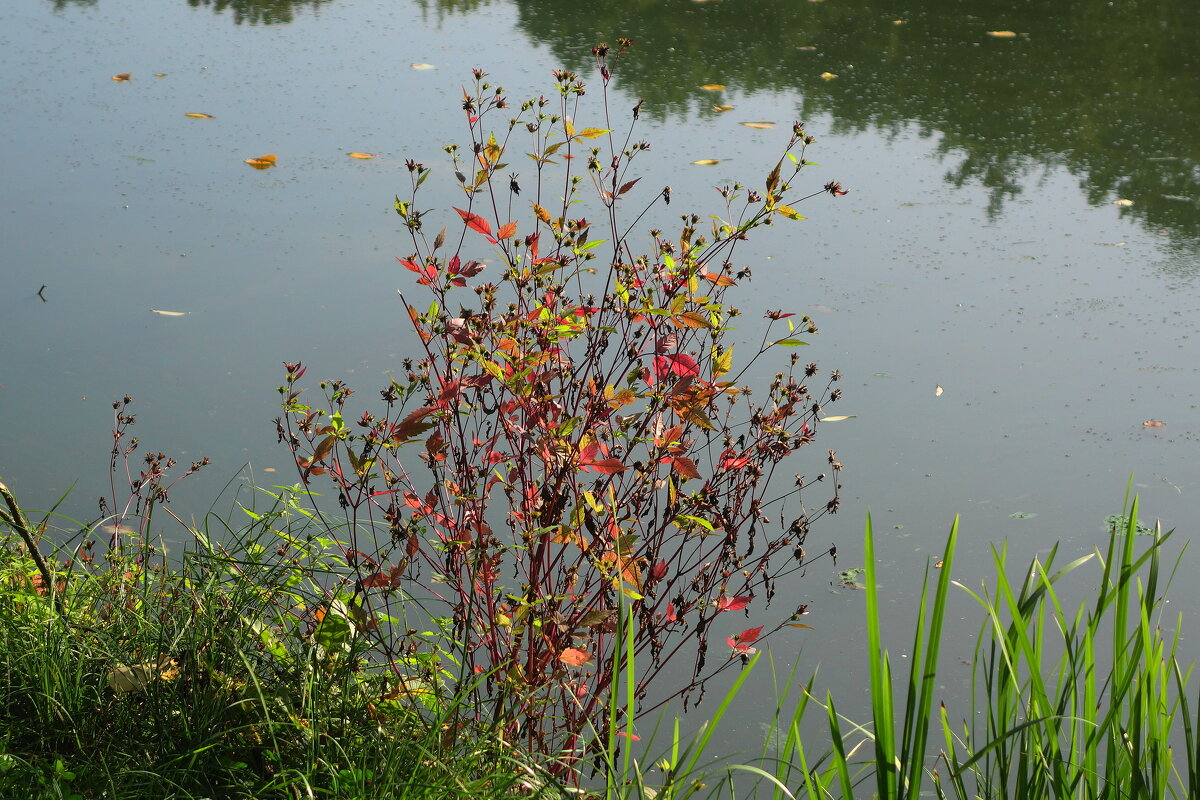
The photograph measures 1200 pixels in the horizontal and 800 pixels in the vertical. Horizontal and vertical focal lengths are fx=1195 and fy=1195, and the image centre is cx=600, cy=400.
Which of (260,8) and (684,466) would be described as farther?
(260,8)

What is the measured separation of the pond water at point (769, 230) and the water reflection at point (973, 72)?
0.02 m

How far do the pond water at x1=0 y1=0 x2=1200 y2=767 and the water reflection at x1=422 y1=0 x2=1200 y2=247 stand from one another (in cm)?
2

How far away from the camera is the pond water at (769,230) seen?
3139 mm

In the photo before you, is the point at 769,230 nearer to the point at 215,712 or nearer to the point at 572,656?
the point at 572,656

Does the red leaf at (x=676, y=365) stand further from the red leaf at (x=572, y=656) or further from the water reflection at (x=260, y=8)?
the water reflection at (x=260, y=8)

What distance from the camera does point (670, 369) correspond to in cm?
188

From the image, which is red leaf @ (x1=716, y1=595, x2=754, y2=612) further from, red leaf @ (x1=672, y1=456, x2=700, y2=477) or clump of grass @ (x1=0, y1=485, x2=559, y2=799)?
clump of grass @ (x1=0, y1=485, x2=559, y2=799)

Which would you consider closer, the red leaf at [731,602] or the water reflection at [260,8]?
the red leaf at [731,602]

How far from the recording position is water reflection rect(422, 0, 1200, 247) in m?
5.30

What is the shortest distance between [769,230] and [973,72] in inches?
96.6

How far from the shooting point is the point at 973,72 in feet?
20.8

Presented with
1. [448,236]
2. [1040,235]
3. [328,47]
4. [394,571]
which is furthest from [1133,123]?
[394,571]

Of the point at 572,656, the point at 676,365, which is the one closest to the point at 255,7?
the point at 676,365

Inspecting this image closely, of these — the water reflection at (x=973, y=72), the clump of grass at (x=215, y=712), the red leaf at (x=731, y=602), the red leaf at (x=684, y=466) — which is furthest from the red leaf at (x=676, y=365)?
the water reflection at (x=973, y=72)
